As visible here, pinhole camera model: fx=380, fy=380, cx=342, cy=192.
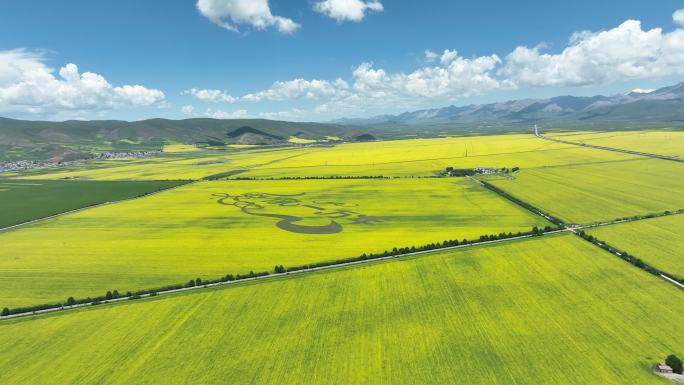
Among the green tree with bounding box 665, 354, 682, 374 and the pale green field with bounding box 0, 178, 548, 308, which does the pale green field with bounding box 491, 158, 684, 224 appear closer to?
the pale green field with bounding box 0, 178, 548, 308

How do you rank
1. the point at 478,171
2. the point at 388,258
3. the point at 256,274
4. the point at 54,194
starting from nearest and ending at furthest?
1. the point at 256,274
2. the point at 388,258
3. the point at 54,194
4. the point at 478,171

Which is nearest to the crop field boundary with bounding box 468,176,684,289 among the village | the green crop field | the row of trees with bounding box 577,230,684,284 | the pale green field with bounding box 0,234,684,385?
the row of trees with bounding box 577,230,684,284

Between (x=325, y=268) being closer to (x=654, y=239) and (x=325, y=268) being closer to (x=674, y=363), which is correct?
(x=674, y=363)

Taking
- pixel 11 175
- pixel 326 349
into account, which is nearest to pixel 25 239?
pixel 326 349

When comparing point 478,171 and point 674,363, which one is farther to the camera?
point 478,171

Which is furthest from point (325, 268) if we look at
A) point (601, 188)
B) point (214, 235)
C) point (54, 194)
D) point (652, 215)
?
point (54, 194)

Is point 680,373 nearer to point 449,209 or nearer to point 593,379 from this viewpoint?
point 593,379
